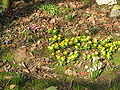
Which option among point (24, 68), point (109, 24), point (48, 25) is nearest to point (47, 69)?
point (24, 68)

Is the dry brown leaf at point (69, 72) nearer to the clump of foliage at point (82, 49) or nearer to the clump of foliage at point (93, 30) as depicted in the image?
the clump of foliage at point (82, 49)

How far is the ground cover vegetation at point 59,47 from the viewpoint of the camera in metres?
4.17

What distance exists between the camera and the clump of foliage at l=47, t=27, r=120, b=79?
4.62 m

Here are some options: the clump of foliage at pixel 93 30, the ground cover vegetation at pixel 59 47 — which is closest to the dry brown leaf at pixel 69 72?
the ground cover vegetation at pixel 59 47

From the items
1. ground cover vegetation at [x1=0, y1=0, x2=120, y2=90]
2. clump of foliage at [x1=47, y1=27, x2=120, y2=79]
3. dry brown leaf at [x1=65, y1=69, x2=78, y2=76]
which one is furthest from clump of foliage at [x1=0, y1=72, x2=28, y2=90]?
clump of foliage at [x1=47, y1=27, x2=120, y2=79]

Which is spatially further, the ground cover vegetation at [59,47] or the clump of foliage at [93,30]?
the clump of foliage at [93,30]

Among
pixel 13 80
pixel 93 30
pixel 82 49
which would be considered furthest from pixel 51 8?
pixel 13 80

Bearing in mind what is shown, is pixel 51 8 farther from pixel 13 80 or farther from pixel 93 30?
pixel 13 80

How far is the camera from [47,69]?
14.7ft

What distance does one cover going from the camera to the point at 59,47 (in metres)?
5.02

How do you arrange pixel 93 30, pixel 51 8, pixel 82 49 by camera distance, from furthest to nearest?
pixel 51 8 → pixel 93 30 → pixel 82 49

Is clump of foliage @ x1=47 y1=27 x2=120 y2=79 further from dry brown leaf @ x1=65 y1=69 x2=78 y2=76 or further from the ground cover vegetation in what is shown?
dry brown leaf @ x1=65 y1=69 x2=78 y2=76

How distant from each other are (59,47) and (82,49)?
18.3 inches

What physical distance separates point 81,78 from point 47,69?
25.3 inches
